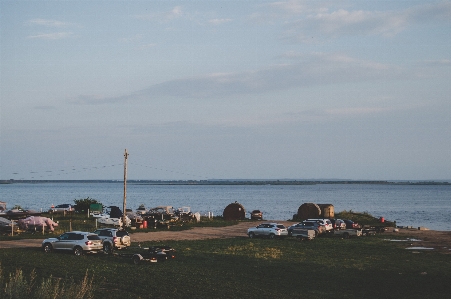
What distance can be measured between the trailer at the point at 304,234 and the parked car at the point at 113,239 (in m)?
17.1

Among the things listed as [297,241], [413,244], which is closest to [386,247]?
[413,244]

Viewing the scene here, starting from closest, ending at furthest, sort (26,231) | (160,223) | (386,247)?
(386,247) < (26,231) < (160,223)

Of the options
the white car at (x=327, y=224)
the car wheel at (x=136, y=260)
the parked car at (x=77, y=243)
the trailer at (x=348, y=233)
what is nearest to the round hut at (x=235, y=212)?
the white car at (x=327, y=224)

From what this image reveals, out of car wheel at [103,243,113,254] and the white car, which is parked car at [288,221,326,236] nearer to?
the white car

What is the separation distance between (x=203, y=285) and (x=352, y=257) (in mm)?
14985

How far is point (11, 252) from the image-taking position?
33688mm

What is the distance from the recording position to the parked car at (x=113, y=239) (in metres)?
36.2

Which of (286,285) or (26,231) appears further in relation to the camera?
(26,231)

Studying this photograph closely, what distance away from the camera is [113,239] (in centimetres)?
3659

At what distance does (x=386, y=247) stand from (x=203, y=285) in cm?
2281

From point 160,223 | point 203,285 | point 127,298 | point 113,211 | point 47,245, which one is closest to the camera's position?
point 127,298

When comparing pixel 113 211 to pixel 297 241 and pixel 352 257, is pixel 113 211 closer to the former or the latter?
pixel 297 241

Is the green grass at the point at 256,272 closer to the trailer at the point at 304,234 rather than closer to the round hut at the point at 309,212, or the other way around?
the trailer at the point at 304,234

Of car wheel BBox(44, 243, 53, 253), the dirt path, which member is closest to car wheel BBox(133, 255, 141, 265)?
car wheel BBox(44, 243, 53, 253)
